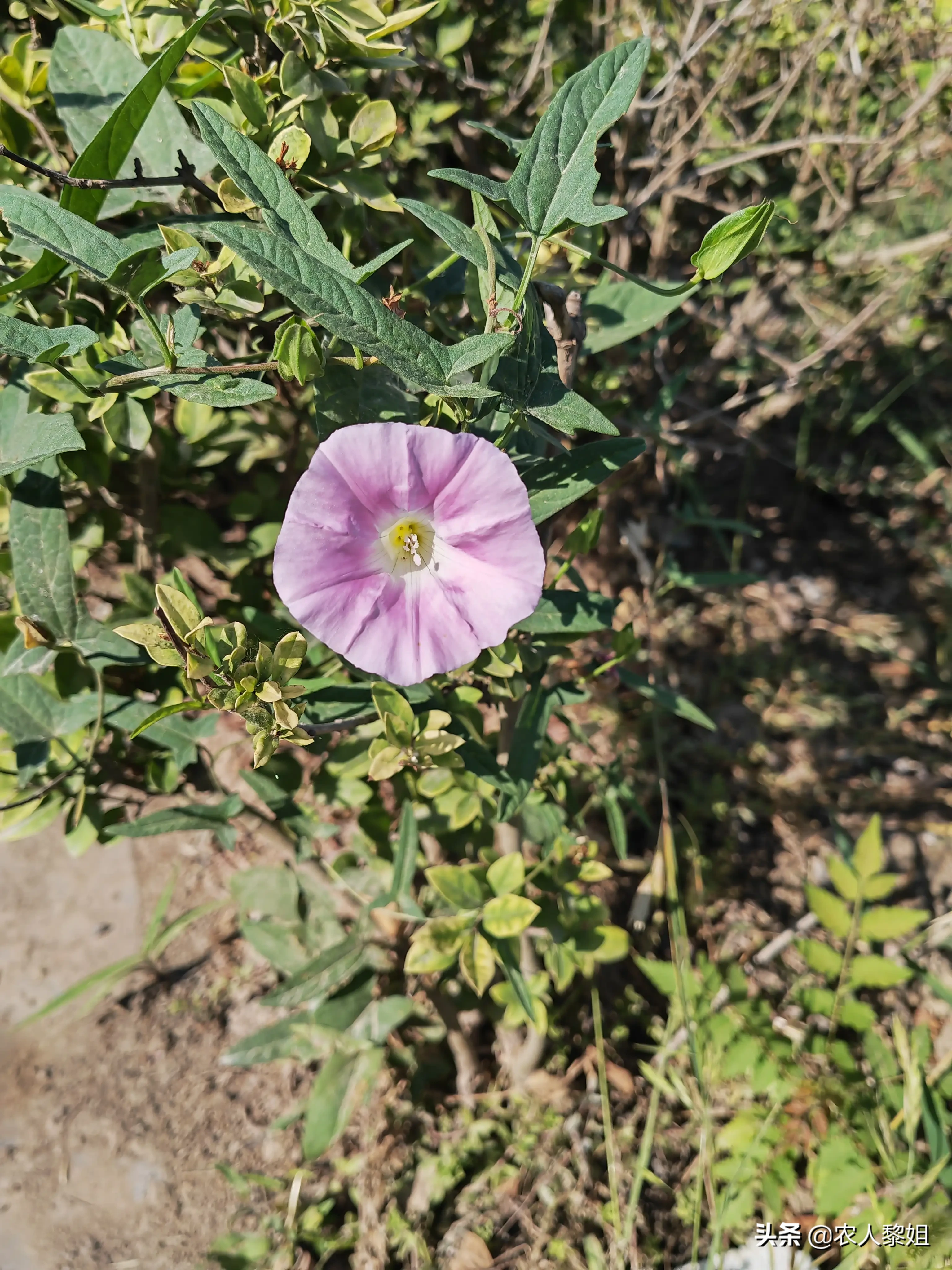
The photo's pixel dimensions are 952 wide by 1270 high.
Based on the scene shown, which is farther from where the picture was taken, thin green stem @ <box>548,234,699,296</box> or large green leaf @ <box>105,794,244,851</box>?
large green leaf @ <box>105,794,244,851</box>

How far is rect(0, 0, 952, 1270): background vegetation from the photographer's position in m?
0.98

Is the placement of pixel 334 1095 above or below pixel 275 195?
below

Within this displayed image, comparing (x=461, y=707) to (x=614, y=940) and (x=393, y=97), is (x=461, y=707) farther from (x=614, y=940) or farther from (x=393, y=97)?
(x=393, y=97)

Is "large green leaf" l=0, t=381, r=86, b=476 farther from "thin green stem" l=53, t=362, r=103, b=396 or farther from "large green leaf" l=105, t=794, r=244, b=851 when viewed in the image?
"large green leaf" l=105, t=794, r=244, b=851

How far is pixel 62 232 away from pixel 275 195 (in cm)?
19

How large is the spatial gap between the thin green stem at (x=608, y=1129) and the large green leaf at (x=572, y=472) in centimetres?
103

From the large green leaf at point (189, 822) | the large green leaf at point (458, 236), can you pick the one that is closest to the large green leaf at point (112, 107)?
the large green leaf at point (458, 236)

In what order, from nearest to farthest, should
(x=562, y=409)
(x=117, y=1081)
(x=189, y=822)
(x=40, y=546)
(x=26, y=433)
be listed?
(x=562, y=409)
(x=26, y=433)
(x=40, y=546)
(x=189, y=822)
(x=117, y=1081)

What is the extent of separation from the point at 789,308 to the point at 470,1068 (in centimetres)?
225

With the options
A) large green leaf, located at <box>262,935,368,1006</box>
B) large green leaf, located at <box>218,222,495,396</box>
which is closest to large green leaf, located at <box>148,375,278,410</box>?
large green leaf, located at <box>218,222,495,396</box>

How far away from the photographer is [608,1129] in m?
1.43

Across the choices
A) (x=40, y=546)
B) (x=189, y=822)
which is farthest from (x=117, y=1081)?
(x=40, y=546)

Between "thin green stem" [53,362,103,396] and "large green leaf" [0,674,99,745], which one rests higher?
"thin green stem" [53,362,103,396]

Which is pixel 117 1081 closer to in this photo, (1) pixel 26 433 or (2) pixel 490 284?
(1) pixel 26 433
